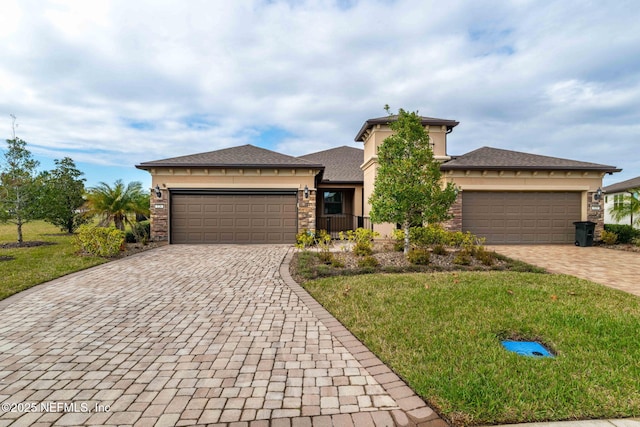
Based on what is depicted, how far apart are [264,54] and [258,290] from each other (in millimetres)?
9774

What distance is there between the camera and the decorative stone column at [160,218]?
12.6 meters

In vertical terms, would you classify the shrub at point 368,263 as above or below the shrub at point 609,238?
below

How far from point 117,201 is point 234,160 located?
516cm

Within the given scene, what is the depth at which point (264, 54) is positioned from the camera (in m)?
11.5

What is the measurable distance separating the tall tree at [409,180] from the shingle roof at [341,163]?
767 cm

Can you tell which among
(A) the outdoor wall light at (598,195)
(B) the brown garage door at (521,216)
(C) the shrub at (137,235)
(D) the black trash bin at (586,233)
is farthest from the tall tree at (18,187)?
(A) the outdoor wall light at (598,195)

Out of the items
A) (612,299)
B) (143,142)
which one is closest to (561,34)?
(612,299)

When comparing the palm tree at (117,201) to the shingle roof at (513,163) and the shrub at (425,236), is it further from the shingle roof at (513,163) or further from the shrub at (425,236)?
the shingle roof at (513,163)

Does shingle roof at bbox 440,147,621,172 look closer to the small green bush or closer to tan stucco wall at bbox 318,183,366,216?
tan stucco wall at bbox 318,183,366,216

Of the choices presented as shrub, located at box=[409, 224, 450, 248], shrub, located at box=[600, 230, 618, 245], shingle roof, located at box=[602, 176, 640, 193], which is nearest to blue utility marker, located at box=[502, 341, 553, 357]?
shrub, located at box=[409, 224, 450, 248]

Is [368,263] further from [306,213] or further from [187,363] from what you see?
[306,213]

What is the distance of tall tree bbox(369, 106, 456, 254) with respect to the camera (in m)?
8.80

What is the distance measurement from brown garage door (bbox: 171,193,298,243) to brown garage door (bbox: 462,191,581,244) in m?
7.91

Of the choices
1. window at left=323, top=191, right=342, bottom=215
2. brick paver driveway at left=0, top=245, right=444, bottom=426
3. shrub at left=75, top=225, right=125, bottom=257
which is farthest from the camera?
window at left=323, top=191, right=342, bottom=215
